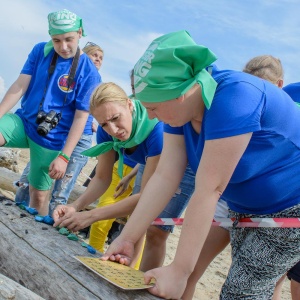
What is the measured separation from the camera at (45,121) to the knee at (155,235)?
1503 millimetres

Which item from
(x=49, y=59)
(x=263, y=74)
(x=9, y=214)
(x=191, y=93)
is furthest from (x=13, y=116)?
(x=191, y=93)

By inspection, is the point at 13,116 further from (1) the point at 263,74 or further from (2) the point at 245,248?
(2) the point at 245,248

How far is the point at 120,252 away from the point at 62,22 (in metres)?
2.60

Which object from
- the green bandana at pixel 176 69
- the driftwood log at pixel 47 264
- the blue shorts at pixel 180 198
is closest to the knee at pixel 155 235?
the blue shorts at pixel 180 198

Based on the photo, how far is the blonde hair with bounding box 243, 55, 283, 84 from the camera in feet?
10.6

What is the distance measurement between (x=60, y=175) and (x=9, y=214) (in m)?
1.24

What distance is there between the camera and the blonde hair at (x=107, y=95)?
3.11 metres

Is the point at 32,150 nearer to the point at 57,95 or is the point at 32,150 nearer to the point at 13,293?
the point at 57,95

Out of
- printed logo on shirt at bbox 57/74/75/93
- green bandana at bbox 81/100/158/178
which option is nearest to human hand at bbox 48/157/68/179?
printed logo on shirt at bbox 57/74/75/93

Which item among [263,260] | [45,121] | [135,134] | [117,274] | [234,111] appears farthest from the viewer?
[45,121]

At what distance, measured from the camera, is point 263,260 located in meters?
2.30

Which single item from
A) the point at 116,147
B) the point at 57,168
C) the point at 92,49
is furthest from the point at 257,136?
the point at 92,49

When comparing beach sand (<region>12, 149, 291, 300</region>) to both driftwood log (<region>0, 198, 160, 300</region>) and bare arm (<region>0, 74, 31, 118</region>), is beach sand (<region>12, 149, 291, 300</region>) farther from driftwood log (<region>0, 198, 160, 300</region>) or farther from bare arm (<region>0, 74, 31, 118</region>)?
bare arm (<region>0, 74, 31, 118</region>)

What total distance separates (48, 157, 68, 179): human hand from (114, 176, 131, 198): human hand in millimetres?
508
